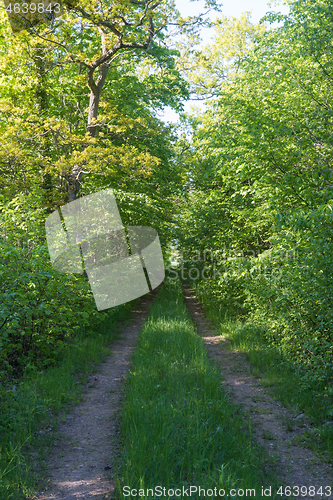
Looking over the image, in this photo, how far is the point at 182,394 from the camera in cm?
529

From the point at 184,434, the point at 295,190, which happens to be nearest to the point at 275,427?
the point at 184,434

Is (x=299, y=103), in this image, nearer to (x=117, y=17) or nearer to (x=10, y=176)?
(x=117, y=17)

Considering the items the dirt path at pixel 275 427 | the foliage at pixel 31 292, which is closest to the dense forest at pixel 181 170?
the foliage at pixel 31 292

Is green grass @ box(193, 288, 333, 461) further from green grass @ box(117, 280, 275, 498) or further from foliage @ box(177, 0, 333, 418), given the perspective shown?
green grass @ box(117, 280, 275, 498)

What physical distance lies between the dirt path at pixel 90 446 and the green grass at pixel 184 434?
0.21 m

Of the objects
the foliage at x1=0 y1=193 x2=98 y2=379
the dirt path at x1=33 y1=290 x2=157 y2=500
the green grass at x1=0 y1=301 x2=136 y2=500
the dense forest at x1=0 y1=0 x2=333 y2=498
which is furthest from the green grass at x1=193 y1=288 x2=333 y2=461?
the foliage at x1=0 y1=193 x2=98 y2=379

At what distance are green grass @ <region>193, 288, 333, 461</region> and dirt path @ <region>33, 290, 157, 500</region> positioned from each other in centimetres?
249

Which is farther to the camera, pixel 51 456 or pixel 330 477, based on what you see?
pixel 51 456

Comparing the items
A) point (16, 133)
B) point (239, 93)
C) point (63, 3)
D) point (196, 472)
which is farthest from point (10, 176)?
point (196, 472)

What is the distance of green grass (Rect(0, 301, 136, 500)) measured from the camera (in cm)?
364

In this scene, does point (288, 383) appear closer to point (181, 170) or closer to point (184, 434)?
point (184, 434)

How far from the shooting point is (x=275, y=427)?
4.87 m

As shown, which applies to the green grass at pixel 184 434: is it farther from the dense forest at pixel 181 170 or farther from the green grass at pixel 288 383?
the dense forest at pixel 181 170

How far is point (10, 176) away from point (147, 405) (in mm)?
9563
